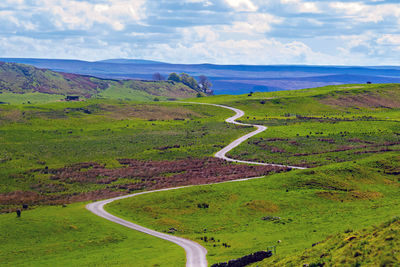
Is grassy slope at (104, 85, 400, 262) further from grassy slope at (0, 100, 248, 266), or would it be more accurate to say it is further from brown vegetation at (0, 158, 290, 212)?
brown vegetation at (0, 158, 290, 212)

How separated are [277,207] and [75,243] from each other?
26137mm

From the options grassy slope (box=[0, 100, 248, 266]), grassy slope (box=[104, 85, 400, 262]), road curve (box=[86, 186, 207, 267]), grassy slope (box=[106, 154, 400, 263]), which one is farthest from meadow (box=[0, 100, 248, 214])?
grassy slope (box=[106, 154, 400, 263])

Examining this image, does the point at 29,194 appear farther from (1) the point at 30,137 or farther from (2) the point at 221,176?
(1) the point at 30,137

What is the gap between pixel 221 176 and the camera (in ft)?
291

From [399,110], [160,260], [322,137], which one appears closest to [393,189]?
[160,260]

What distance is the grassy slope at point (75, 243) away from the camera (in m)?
46.8

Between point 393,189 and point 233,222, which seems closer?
point 233,222

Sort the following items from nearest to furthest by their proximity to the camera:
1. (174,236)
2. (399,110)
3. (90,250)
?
(90,250)
(174,236)
(399,110)

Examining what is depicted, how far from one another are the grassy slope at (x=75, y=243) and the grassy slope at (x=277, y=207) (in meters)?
4.36

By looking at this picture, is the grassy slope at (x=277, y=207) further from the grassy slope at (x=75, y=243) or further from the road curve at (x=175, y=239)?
the grassy slope at (x=75, y=243)

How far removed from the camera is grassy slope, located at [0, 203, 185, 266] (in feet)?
154

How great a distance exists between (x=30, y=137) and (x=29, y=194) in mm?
57686

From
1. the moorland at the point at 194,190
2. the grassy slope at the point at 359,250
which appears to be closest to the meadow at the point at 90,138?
the moorland at the point at 194,190

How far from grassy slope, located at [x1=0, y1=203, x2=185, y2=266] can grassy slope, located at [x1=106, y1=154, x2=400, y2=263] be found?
4.36m
